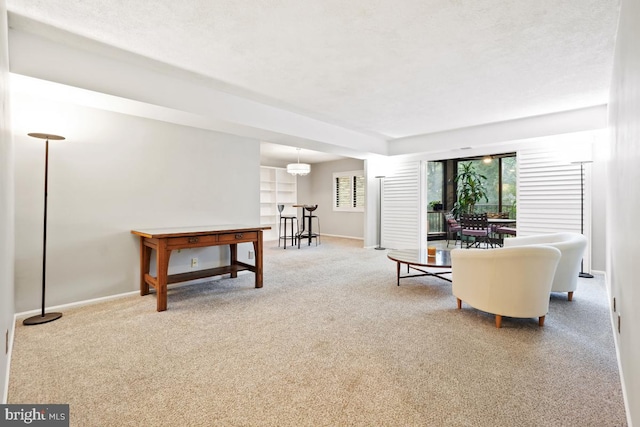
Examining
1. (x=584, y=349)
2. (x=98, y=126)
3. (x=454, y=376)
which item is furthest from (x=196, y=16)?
(x=584, y=349)

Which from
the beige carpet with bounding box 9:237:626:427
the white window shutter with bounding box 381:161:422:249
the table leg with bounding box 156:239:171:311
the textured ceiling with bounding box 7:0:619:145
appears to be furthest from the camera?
the white window shutter with bounding box 381:161:422:249

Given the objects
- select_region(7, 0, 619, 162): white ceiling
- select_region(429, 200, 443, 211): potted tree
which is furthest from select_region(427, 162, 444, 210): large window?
select_region(7, 0, 619, 162): white ceiling

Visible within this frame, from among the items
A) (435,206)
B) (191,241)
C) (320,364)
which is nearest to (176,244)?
(191,241)

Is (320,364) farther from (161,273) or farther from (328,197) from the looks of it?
(328,197)

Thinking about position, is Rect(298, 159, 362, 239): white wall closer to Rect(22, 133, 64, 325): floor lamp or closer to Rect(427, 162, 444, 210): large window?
Rect(427, 162, 444, 210): large window

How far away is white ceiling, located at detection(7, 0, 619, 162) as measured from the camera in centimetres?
221

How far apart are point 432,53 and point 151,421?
134 inches

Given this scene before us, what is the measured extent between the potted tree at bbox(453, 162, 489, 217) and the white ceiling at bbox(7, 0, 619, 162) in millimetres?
4593

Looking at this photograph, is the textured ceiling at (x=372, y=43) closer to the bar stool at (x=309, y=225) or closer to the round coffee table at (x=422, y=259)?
the round coffee table at (x=422, y=259)

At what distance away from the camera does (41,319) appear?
2.79m

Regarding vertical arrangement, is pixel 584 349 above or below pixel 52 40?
below

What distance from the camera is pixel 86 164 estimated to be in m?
3.26

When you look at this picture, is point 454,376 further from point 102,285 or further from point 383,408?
point 102,285

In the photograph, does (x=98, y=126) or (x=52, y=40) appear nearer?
(x=52, y=40)
